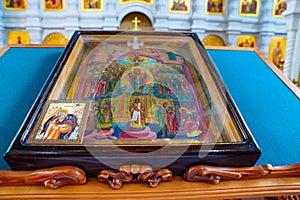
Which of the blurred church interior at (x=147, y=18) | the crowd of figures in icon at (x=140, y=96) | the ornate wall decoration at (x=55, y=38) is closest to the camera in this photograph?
the crowd of figures in icon at (x=140, y=96)

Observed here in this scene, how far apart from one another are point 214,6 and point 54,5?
557 centimetres

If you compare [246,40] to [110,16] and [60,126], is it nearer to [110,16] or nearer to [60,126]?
[110,16]

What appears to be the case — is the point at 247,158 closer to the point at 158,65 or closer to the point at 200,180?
the point at 200,180

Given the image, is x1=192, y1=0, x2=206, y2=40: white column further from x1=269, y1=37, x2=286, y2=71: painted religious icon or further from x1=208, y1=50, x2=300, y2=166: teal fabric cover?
x1=208, y1=50, x2=300, y2=166: teal fabric cover

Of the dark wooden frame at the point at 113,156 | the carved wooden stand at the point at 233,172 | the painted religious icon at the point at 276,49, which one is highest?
the dark wooden frame at the point at 113,156

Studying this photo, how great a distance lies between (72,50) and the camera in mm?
1327

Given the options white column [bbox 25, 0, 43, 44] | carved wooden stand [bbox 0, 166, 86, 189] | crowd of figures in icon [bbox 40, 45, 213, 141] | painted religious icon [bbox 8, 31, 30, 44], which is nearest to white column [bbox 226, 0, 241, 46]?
white column [bbox 25, 0, 43, 44]

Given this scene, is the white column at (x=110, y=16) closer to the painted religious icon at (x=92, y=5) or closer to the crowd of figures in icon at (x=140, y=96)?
the painted religious icon at (x=92, y=5)

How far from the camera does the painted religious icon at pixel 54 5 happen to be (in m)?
8.19

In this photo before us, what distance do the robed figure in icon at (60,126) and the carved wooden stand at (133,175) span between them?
184 millimetres

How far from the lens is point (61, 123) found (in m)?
0.83

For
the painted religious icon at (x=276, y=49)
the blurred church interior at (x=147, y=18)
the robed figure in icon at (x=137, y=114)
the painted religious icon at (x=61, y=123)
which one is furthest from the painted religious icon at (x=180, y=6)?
the painted religious icon at (x=61, y=123)

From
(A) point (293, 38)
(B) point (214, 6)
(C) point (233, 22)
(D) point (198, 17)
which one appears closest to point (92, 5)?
(D) point (198, 17)

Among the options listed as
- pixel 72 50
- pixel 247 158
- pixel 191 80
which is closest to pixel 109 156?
pixel 247 158
